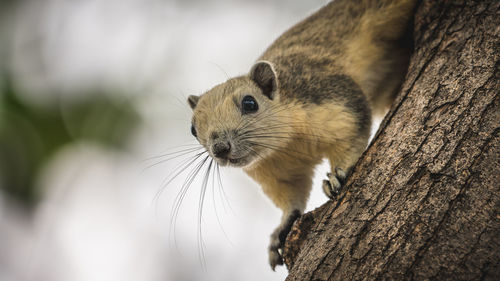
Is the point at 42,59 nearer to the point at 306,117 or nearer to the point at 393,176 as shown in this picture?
the point at 306,117

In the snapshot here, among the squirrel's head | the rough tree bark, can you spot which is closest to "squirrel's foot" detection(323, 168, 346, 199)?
the rough tree bark

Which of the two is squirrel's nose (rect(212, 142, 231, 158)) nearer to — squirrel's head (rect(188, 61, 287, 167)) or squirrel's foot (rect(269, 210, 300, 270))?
squirrel's head (rect(188, 61, 287, 167))

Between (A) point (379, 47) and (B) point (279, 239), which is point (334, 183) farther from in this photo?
(A) point (379, 47)

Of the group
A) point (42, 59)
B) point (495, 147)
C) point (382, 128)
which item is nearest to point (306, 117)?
point (382, 128)

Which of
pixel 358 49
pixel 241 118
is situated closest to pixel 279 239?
pixel 241 118

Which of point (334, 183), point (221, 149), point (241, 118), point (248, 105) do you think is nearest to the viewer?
point (334, 183)
